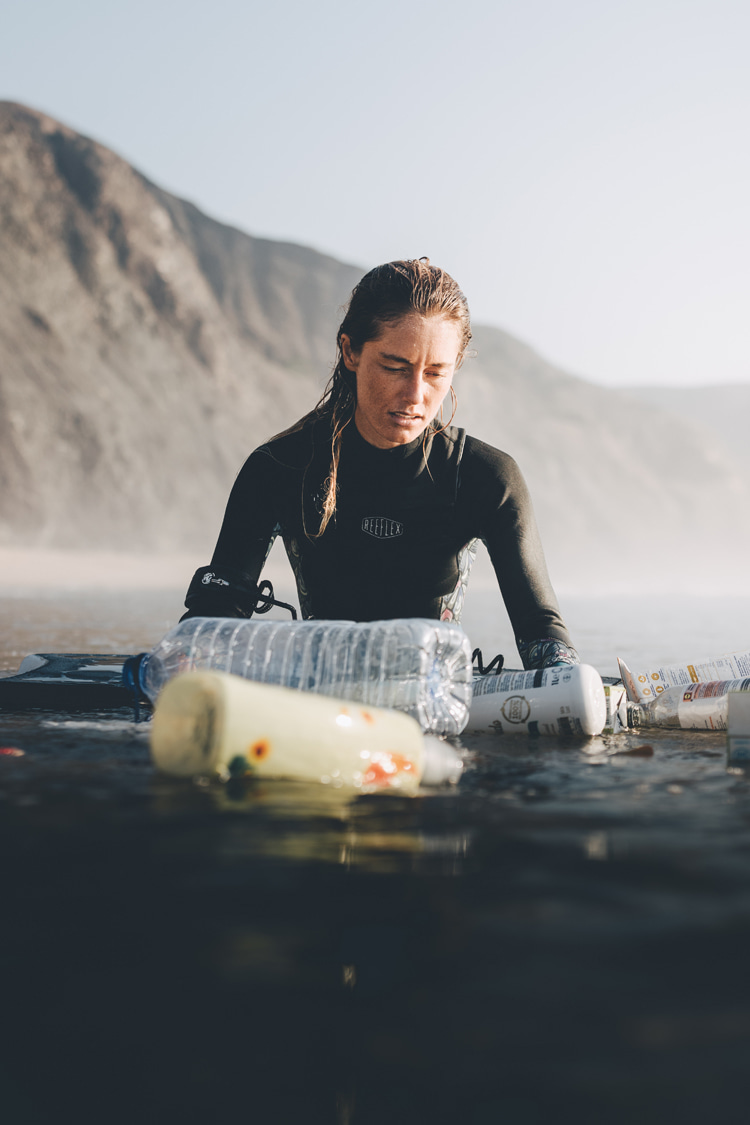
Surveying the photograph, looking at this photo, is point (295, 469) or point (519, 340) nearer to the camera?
point (295, 469)

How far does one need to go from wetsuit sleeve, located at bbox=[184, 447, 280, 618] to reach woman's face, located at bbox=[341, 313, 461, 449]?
1.61ft

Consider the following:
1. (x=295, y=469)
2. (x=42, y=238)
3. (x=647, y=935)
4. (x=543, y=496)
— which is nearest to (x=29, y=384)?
(x=42, y=238)

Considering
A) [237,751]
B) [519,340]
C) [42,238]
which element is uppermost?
[519,340]

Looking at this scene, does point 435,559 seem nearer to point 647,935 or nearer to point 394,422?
point 394,422

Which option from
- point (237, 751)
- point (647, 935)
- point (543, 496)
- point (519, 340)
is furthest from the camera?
point (519, 340)

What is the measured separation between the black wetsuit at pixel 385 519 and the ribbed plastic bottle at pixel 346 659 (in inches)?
23.7

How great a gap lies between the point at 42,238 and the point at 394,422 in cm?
5442

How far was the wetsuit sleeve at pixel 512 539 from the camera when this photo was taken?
3900 mm

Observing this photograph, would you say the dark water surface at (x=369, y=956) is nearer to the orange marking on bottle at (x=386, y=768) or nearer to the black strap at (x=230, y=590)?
the orange marking on bottle at (x=386, y=768)

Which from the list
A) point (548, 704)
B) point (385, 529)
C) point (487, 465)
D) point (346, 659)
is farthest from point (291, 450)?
point (548, 704)

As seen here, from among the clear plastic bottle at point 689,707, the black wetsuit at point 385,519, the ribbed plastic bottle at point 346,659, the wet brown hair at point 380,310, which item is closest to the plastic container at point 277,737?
the ribbed plastic bottle at point 346,659

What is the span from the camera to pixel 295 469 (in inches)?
166

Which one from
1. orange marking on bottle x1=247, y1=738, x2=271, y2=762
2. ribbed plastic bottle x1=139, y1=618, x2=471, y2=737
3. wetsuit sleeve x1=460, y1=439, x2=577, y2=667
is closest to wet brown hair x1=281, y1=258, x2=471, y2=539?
wetsuit sleeve x1=460, y1=439, x2=577, y2=667

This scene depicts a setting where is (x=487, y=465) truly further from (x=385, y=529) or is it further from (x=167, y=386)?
(x=167, y=386)
